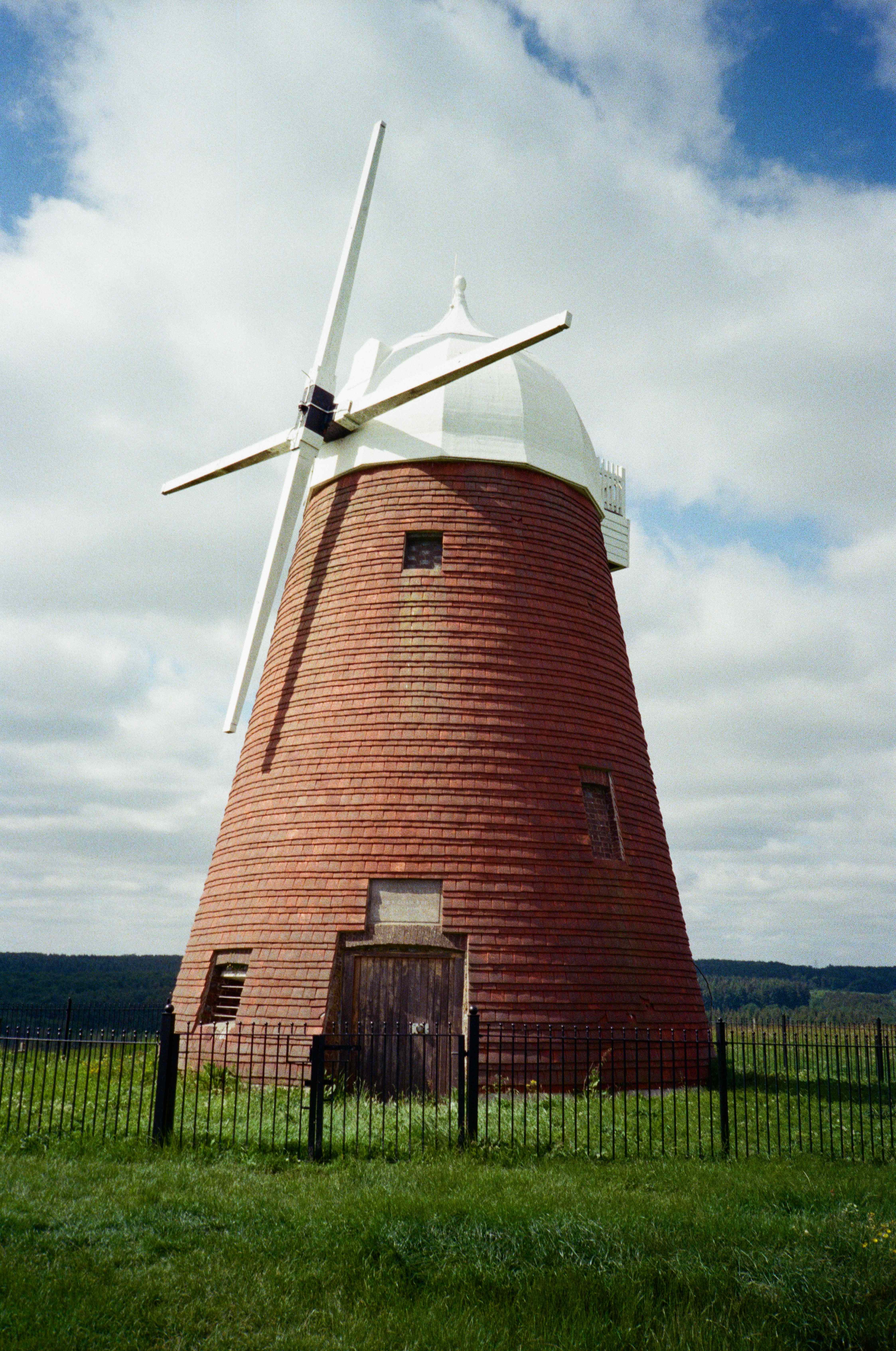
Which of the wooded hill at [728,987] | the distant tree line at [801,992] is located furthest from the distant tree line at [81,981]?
the distant tree line at [801,992]

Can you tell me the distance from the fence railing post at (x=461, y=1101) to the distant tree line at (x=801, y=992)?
44514mm

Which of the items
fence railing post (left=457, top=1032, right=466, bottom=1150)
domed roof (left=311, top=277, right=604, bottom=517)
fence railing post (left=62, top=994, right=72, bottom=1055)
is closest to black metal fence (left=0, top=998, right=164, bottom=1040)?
fence railing post (left=62, top=994, right=72, bottom=1055)

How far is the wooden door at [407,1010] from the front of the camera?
1185 centimetres

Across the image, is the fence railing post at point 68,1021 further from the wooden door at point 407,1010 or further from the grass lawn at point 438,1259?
the grass lawn at point 438,1259

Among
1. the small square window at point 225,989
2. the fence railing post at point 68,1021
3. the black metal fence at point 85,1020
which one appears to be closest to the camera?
the black metal fence at point 85,1020

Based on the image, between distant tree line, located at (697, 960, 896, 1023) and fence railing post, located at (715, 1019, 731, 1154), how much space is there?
142 feet

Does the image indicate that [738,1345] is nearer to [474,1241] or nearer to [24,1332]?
[474,1241]

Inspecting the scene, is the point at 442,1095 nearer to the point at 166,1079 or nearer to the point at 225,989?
the point at 225,989

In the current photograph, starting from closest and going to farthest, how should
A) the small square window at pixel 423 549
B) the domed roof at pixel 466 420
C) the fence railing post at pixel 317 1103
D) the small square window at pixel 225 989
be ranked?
the fence railing post at pixel 317 1103
the small square window at pixel 225 989
the small square window at pixel 423 549
the domed roof at pixel 466 420

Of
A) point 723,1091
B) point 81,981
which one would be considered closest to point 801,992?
point 81,981

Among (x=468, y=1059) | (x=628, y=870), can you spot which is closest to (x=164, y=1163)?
(x=468, y=1059)

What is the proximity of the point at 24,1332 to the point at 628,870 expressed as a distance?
371 inches

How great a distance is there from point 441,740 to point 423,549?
2.97 metres

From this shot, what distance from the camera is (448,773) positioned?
1278 cm
